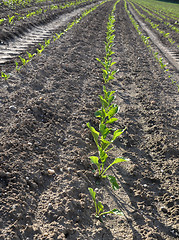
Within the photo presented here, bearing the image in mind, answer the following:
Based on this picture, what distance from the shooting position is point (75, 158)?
310cm

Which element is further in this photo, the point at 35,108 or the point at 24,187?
the point at 35,108

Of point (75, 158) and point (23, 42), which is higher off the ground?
point (23, 42)

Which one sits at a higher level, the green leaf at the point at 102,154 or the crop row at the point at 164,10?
the crop row at the point at 164,10

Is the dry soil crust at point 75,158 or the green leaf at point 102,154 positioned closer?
the dry soil crust at point 75,158

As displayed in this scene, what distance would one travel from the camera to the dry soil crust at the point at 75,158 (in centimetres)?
230

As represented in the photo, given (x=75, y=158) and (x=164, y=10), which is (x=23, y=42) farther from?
(x=164, y=10)

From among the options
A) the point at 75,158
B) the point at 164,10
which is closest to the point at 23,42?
the point at 75,158

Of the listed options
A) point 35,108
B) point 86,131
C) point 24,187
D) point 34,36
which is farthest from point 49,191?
point 34,36

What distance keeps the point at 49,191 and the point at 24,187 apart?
10.7 inches

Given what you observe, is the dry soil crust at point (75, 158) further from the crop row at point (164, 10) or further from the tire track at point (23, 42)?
the crop row at point (164, 10)

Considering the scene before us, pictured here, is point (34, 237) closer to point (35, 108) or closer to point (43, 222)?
point (43, 222)

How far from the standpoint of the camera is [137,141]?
3863 millimetres

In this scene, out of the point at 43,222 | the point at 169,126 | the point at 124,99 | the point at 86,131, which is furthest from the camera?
the point at 124,99

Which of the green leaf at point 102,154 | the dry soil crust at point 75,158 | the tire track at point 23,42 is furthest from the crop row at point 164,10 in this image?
the green leaf at point 102,154
